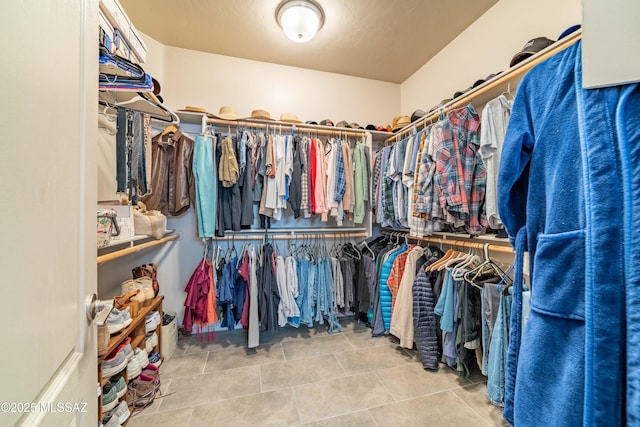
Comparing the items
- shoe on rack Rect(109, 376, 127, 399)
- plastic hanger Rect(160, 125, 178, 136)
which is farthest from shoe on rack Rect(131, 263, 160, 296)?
plastic hanger Rect(160, 125, 178, 136)

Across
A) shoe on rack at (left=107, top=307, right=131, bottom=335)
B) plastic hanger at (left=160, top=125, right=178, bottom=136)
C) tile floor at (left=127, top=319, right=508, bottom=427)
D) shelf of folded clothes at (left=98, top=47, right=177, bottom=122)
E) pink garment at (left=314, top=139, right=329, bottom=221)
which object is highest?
plastic hanger at (left=160, top=125, right=178, bottom=136)

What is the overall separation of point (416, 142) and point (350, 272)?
4.75ft

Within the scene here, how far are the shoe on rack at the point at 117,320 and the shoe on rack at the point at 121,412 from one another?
16.8 inches

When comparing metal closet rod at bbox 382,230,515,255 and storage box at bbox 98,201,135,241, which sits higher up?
storage box at bbox 98,201,135,241

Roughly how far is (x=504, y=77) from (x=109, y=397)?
113 inches

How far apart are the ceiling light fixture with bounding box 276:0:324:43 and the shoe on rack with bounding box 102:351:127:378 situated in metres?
2.50

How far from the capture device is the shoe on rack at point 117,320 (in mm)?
1168

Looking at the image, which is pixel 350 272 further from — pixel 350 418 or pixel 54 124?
pixel 54 124

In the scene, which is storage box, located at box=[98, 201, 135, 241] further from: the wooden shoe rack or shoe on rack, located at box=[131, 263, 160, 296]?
shoe on rack, located at box=[131, 263, 160, 296]

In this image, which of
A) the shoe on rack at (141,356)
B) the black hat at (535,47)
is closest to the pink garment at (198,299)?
the shoe on rack at (141,356)

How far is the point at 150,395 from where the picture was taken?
4.69ft

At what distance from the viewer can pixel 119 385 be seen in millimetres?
1205

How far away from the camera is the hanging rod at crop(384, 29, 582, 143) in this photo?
1094mm

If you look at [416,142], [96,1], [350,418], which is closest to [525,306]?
[350,418]
